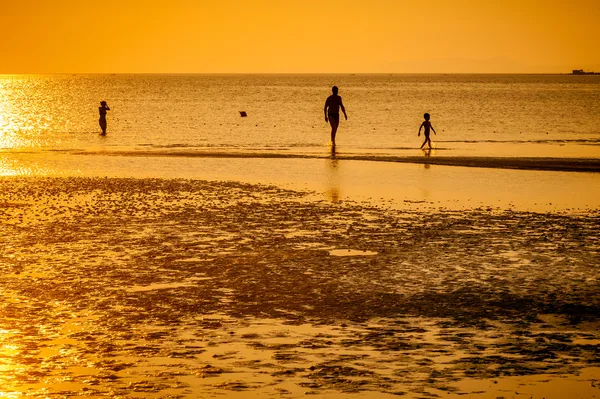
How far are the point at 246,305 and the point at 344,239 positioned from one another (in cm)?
440

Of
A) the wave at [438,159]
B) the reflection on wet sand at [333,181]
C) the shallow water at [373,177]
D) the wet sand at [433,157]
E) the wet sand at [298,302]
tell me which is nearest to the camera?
the wet sand at [298,302]

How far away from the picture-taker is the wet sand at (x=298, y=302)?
7480 mm

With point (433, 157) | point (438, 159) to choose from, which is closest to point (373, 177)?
point (438, 159)

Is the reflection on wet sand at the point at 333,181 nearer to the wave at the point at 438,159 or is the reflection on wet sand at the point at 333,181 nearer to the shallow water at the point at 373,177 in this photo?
the shallow water at the point at 373,177

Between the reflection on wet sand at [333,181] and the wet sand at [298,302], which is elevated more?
the reflection on wet sand at [333,181]

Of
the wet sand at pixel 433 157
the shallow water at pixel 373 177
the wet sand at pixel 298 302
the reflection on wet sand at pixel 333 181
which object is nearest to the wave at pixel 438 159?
the wet sand at pixel 433 157

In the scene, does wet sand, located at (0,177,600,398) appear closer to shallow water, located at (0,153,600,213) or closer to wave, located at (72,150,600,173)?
shallow water, located at (0,153,600,213)

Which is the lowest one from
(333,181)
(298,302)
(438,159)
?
(298,302)

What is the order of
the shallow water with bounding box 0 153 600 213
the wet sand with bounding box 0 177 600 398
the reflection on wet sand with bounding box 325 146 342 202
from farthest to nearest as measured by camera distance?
the reflection on wet sand with bounding box 325 146 342 202 → the shallow water with bounding box 0 153 600 213 → the wet sand with bounding box 0 177 600 398

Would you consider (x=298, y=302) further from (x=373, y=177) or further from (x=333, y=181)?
(x=373, y=177)

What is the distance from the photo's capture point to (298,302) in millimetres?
10211

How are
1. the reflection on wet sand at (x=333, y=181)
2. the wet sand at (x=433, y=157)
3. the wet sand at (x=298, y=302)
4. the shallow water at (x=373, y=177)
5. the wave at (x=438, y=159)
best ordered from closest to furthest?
the wet sand at (x=298, y=302) → the shallow water at (x=373, y=177) → the reflection on wet sand at (x=333, y=181) → the wave at (x=438, y=159) → the wet sand at (x=433, y=157)

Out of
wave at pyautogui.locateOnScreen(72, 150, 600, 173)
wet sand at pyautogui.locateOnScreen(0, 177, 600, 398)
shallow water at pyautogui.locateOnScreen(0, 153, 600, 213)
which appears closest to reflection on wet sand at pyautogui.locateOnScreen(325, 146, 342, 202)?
shallow water at pyautogui.locateOnScreen(0, 153, 600, 213)

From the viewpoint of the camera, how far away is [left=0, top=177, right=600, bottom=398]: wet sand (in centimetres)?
748
